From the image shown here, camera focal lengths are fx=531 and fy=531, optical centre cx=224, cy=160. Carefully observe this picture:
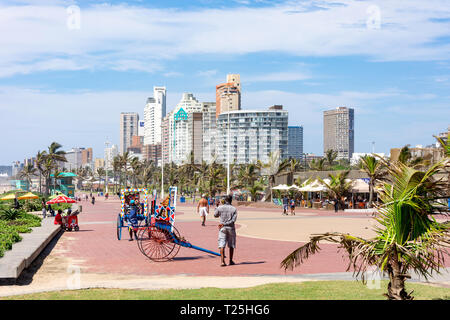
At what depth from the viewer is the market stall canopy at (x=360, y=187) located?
51.8m

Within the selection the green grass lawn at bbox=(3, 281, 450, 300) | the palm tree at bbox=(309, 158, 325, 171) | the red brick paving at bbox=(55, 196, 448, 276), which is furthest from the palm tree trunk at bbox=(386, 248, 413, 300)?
the palm tree at bbox=(309, 158, 325, 171)

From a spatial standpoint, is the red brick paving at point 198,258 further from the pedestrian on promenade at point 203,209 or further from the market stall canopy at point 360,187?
the market stall canopy at point 360,187

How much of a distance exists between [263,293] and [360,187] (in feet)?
147

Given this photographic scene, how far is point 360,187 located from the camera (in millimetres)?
51938

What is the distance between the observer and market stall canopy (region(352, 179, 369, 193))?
2037 inches

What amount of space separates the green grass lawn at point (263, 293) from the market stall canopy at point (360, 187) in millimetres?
42947

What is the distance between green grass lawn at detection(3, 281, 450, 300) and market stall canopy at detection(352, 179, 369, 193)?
1691 inches

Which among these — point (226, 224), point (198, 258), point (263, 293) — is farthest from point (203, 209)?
point (263, 293)

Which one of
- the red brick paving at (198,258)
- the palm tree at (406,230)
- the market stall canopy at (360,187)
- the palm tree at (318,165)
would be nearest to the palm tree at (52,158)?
the palm tree at (318,165)

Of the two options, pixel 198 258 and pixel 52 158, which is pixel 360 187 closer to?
pixel 198 258

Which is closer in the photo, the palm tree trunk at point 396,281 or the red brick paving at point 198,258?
the palm tree trunk at point 396,281

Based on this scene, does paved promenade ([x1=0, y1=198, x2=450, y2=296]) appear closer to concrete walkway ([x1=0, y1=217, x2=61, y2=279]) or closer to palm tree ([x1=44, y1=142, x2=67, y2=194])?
concrete walkway ([x1=0, y1=217, x2=61, y2=279])
